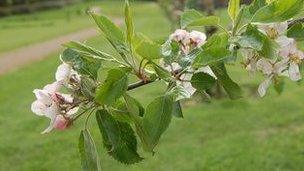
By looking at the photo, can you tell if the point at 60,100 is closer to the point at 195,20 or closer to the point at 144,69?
the point at 144,69

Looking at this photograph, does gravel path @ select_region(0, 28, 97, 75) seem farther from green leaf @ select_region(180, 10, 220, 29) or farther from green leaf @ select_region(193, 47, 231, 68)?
green leaf @ select_region(193, 47, 231, 68)

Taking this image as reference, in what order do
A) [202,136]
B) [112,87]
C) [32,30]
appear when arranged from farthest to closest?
[32,30] → [202,136] → [112,87]

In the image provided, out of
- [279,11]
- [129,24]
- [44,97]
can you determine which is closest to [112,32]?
[129,24]

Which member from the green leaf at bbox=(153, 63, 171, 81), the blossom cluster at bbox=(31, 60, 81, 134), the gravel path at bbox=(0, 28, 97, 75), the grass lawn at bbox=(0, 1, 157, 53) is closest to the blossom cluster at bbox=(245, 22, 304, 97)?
the green leaf at bbox=(153, 63, 171, 81)

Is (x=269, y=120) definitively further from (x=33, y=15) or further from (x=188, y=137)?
(x=33, y=15)

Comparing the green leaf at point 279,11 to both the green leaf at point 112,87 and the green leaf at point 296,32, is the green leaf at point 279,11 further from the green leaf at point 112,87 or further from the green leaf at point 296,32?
the green leaf at point 112,87

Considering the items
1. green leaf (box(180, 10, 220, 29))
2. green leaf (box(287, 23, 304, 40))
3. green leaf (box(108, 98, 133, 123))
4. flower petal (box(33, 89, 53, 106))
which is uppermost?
green leaf (box(180, 10, 220, 29))
